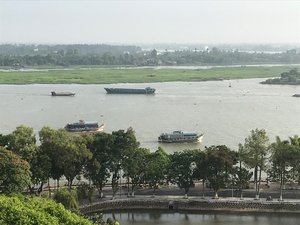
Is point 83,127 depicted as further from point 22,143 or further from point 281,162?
point 281,162

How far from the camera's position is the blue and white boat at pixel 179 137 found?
20.4 m

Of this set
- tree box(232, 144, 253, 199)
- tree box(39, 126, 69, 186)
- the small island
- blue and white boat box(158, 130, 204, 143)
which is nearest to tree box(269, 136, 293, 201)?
tree box(232, 144, 253, 199)

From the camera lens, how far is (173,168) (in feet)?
43.6

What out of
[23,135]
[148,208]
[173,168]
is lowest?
[148,208]

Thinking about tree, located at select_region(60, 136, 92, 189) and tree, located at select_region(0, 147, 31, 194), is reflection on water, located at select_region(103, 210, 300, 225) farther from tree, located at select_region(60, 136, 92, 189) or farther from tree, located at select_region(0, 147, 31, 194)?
tree, located at select_region(0, 147, 31, 194)

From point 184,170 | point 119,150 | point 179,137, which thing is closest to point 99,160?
point 119,150

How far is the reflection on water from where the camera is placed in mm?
12547

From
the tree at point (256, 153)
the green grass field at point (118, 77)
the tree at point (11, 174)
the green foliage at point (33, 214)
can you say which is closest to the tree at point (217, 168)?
the tree at point (256, 153)

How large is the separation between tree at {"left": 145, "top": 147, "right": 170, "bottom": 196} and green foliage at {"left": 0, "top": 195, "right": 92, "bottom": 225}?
4632 millimetres

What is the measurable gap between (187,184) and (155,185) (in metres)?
0.94

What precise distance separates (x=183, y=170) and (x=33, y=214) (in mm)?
6030

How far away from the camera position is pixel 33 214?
7.86 metres

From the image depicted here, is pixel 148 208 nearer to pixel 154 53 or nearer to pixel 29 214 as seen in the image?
pixel 29 214

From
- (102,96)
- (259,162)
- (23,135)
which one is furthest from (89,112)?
(259,162)
